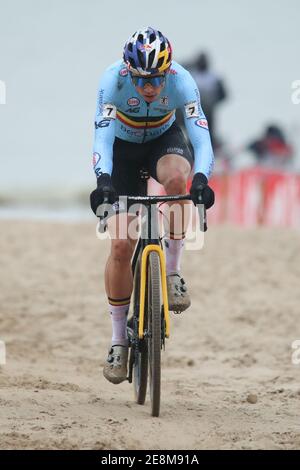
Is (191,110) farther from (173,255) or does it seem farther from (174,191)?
(173,255)

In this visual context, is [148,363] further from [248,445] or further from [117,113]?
[117,113]

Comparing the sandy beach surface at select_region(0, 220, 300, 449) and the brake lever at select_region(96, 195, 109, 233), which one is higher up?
the brake lever at select_region(96, 195, 109, 233)

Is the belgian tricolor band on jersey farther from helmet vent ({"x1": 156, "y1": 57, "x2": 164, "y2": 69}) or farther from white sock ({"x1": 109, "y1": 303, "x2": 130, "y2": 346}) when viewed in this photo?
white sock ({"x1": 109, "y1": 303, "x2": 130, "y2": 346})

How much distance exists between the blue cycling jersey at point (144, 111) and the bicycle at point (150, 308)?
0.33 metres

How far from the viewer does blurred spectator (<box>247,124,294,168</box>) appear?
17.5 metres

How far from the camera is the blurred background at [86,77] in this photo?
1753 cm

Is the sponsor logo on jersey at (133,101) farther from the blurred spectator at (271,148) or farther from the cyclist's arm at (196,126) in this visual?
the blurred spectator at (271,148)

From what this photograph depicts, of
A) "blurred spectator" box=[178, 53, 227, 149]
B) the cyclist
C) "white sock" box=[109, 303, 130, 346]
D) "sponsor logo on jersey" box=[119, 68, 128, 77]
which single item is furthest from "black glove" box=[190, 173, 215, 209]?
"blurred spectator" box=[178, 53, 227, 149]

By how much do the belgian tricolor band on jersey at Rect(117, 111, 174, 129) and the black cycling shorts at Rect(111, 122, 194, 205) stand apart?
13 centimetres

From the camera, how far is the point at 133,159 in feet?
18.4

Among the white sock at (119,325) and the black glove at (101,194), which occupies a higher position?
the black glove at (101,194)

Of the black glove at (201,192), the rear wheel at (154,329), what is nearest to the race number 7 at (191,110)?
the black glove at (201,192)
